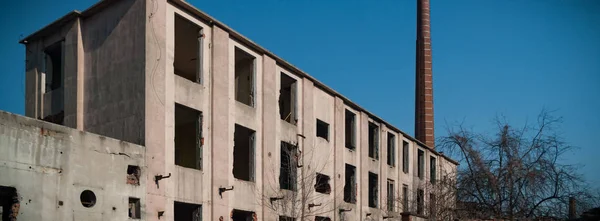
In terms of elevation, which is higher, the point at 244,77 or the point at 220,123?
the point at 244,77

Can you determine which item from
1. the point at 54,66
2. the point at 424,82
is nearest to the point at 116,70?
the point at 54,66

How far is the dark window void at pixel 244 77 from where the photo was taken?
23516 millimetres

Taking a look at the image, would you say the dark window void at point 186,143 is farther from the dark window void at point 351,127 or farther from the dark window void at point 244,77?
the dark window void at point 351,127

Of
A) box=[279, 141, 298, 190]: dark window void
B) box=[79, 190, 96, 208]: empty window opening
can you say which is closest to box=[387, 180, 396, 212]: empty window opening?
box=[279, 141, 298, 190]: dark window void

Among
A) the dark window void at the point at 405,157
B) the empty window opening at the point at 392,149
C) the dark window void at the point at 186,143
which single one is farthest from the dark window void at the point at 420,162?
the dark window void at the point at 186,143

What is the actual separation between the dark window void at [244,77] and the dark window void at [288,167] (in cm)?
243

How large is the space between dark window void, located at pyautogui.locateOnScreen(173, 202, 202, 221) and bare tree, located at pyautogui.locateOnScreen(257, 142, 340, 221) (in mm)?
2668

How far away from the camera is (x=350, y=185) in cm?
3089

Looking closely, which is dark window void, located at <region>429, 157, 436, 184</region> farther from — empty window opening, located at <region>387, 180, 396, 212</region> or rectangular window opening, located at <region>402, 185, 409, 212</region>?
empty window opening, located at <region>387, 180, 396, 212</region>

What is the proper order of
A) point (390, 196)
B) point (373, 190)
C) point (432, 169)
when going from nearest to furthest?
1. point (373, 190)
2. point (390, 196)
3. point (432, 169)

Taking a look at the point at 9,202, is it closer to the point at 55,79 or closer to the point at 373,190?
the point at 55,79

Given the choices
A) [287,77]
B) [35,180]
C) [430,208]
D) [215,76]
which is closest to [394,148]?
[430,208]

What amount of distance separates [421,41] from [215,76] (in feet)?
90.2

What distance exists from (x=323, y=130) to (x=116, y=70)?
12030 mm
